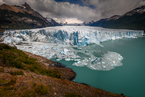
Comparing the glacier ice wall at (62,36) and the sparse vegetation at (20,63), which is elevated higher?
the glacier ice wall at (62,36)

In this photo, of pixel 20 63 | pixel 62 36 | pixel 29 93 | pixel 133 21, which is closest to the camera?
pixel 29 93

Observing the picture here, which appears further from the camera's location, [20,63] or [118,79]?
[118,79]

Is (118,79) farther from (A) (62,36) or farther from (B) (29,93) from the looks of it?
(A) (62,36)

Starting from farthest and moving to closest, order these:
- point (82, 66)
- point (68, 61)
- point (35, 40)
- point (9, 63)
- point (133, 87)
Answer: point (35, 40), point (68, 61), point (82, 66), point (133, 87), point (9, 63)

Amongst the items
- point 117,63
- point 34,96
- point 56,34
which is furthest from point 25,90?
point 56,34

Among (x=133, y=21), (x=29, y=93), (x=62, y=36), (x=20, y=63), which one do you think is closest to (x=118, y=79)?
(x=29, y=93)

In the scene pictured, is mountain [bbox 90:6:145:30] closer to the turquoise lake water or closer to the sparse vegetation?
the turquoise lake water

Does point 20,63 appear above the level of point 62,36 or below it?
below

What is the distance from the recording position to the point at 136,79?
8281 millimetres

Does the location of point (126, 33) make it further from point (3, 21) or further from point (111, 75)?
point (3, 21)

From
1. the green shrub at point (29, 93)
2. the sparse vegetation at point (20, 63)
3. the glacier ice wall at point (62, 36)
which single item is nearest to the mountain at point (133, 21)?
the glacier ice wall at point (62, 36)

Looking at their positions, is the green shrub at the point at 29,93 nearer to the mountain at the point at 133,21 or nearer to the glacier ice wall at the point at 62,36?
the glacier ice wall at the point at 62,36

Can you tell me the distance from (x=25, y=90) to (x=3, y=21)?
328 ft

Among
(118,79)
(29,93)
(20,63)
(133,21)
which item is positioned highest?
(133,21)
